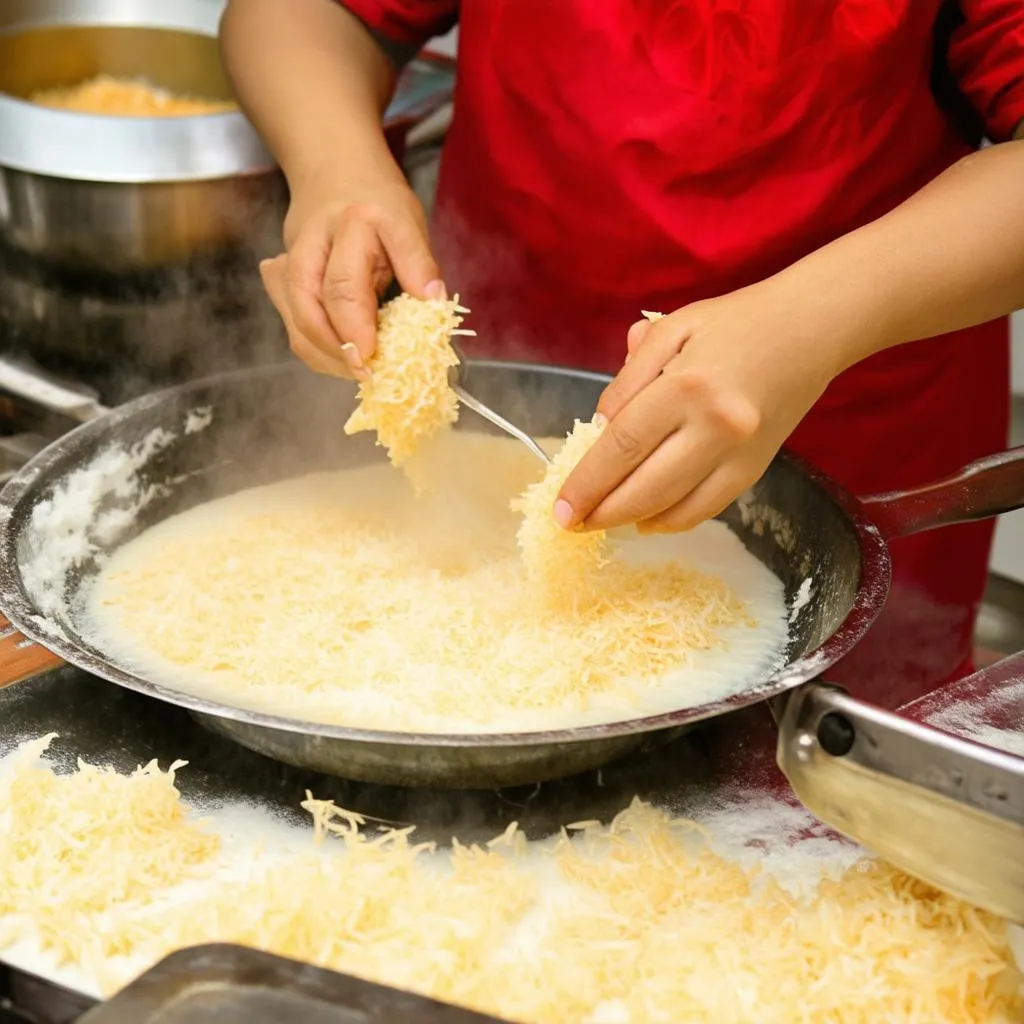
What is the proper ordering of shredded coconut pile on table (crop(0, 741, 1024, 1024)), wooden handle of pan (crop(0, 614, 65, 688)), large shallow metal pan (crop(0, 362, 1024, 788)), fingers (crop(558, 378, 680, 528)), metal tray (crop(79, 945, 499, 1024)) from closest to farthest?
metal tray (crop(79, 945, 499, 1024))
shredded coconut pile on table (crop(0, 741, 1024, 1024))
large shallow metal pan (crop(0, 362, 1024, 788))
fingers (crop(558, 378, 680, 528))
wooden handle of pan (crop(0, 614, 65, 688))

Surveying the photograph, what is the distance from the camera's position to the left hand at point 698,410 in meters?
1.13

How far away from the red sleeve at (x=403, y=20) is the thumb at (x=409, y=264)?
1.54 ft

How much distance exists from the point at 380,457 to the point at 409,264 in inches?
15.8

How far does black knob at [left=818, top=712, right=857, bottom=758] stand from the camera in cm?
91

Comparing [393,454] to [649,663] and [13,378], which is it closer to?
[649,663]

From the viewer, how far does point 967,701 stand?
1.25 metres

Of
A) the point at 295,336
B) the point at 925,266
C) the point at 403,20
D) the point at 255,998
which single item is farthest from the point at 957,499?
the point at 403,20

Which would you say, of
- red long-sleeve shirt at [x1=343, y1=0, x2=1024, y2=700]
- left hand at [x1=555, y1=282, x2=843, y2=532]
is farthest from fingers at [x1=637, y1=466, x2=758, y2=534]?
red long-sleeve shirt at [x1=343, y1=0, x2=1024, y2=700]

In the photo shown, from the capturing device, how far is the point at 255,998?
0.78 meters

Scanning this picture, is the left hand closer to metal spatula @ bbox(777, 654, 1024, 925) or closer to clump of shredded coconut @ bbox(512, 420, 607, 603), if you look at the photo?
clump of shredded coconut @ bbox(512, 420, 607, 603)

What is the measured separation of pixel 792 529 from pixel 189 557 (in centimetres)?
68

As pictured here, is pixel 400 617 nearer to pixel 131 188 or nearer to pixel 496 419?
pixel 496 419

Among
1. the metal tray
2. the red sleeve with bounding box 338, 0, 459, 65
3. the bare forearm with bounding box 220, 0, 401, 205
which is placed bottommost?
the metal tray

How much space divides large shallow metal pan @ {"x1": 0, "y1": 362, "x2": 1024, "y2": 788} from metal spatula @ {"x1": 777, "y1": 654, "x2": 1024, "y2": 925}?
0.10 metres
